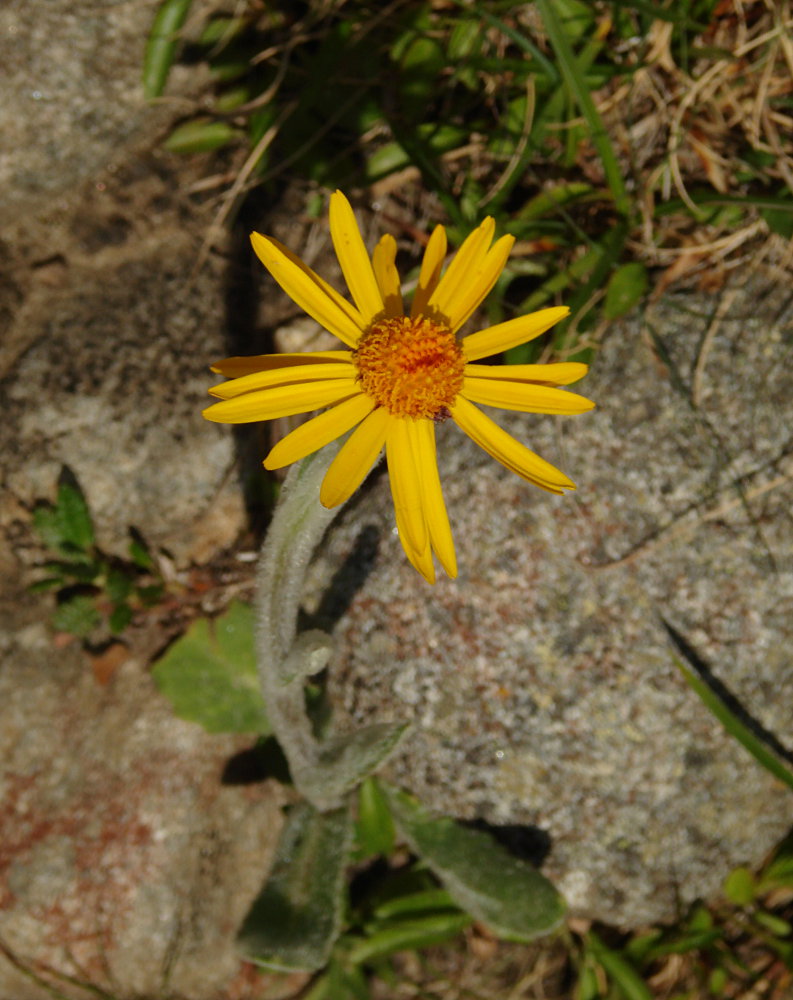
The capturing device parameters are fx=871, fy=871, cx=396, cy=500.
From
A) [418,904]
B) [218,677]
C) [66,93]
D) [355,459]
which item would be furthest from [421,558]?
[66,93]

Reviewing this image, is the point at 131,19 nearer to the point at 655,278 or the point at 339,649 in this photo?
the point at 655,278

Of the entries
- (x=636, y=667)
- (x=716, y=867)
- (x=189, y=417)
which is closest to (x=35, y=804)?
(x=189, y=417)

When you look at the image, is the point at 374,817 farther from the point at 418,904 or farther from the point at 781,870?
the point at 781,870

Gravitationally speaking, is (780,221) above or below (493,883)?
above

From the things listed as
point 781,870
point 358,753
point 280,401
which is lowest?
point 781,870

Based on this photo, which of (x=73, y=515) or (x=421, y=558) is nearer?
(x=421, y=558)

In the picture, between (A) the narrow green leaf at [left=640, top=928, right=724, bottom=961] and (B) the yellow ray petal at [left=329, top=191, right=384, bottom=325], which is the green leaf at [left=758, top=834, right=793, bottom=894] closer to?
(A) the narrow green leaf at [left=640, top=928, right=724, bottom=961]

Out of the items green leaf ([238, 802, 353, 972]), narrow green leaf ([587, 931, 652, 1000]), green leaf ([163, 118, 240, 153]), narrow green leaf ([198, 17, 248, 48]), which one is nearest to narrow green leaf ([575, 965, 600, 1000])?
narrow green leaf ([587, 931, 652, 1000])

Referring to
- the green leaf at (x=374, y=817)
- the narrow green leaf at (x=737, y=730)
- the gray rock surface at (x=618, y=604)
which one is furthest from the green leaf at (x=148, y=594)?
the narrow green leaf at (x=737, y=730)
